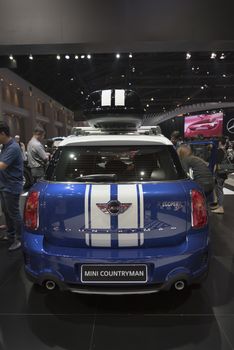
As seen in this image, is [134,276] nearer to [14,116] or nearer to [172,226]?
[172,226]

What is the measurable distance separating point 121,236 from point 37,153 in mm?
4283

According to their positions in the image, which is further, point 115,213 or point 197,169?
point 197,169

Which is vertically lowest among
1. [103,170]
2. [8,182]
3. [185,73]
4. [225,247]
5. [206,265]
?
[225,247]

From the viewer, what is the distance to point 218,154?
5742 mm

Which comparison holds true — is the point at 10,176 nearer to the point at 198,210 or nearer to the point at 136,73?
the point at 198,210

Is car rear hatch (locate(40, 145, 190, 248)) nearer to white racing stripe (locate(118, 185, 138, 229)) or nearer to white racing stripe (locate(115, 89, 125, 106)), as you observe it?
white racing stripe (locate(118, 185, 138, 229))

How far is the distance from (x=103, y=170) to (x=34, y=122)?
17.0 metres

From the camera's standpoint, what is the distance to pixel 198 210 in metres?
2.38

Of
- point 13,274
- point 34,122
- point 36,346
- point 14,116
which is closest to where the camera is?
point 36,346

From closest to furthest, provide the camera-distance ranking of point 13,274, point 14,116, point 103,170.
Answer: point 103,170 → point 13,274 → point 14,116

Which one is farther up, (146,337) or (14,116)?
(14,116)

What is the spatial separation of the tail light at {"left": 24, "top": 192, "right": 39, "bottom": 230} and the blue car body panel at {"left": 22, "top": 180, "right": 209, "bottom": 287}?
0.05 meters

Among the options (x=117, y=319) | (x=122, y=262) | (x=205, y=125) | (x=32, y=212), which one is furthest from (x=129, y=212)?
(x=205, y=125)
